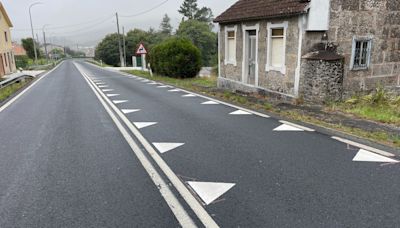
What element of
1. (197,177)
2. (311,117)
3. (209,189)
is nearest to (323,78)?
(311,117)

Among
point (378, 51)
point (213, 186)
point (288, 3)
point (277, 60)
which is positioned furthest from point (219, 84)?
point (213, 186)

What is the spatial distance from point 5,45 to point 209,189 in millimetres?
49249

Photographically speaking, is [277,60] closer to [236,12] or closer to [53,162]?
[236,12]

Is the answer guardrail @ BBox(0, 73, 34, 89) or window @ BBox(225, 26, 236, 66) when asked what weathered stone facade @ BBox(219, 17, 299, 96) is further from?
guardrail @ BBox(0, 73, 34, 89)

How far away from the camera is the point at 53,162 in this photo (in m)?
5.48

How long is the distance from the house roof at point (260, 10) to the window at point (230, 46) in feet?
1.71

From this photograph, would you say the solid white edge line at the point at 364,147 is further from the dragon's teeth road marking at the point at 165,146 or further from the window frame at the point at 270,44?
the window frame at the point at 270,44

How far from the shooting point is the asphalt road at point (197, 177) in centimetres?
361

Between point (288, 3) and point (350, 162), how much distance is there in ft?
23.7

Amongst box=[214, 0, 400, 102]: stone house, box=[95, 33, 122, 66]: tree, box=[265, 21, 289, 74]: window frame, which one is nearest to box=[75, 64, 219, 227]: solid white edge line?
box=[214, 0, 400, 102]: stone house

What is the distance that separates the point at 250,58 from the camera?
13578 mm

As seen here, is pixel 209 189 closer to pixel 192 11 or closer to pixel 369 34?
pixel 369 34

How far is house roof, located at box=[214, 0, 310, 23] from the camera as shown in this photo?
10.2m

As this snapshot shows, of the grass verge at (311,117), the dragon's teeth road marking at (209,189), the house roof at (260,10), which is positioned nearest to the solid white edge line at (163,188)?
the dragon's teeth road marking at (209,189)
